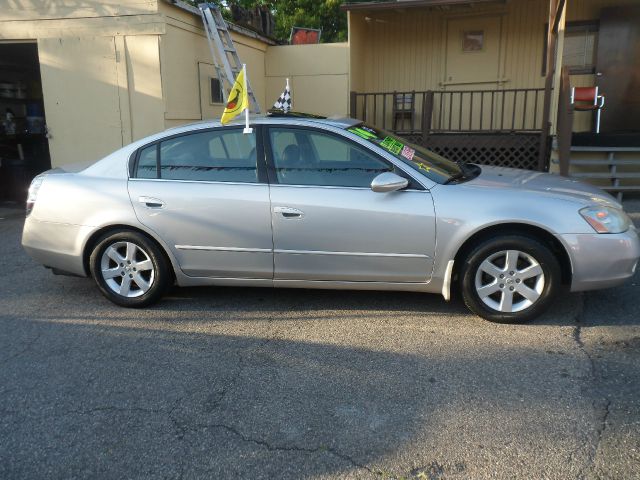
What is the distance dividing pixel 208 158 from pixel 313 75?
714 centimetres

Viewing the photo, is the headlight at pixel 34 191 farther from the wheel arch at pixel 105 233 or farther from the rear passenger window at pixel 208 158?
the rear passenger window at pixel 208 158

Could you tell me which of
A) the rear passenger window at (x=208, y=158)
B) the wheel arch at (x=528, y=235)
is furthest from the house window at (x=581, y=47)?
the rear passenger window at (x=208, y=158)

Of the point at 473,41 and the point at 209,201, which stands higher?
the point at 473,41

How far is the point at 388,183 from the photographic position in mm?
4070

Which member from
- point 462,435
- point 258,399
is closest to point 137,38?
point 258,399

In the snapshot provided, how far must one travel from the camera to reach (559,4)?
29.0 feet

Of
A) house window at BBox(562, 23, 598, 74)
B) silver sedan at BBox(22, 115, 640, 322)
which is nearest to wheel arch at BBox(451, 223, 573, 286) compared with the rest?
silver sedan at BBox(22, 115, 640, 322)

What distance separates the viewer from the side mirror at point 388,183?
4.07m

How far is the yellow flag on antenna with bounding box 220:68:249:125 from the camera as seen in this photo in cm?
462

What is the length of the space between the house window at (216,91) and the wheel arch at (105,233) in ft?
18.0

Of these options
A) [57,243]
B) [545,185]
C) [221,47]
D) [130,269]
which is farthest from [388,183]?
[221,47]

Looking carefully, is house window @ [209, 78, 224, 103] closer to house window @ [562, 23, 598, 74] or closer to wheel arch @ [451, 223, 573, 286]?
house window @ [562, 23, 598, 74]

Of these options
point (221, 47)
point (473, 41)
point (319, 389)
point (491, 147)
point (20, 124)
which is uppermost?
point (473, 41)

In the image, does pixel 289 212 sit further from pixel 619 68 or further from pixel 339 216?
pixel 619 68
